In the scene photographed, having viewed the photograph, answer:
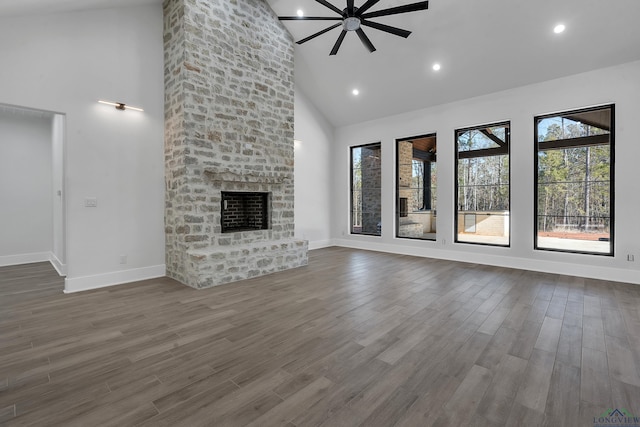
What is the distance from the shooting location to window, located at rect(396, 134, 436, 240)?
6.61 meters

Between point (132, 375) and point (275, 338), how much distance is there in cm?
104

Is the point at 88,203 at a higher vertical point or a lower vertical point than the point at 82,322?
higher

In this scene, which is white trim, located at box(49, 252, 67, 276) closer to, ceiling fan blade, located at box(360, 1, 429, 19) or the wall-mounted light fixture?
the wall-mounted light fixture

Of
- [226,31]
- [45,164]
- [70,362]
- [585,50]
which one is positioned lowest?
[70,362]

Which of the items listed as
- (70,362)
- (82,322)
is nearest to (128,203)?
(82,322)

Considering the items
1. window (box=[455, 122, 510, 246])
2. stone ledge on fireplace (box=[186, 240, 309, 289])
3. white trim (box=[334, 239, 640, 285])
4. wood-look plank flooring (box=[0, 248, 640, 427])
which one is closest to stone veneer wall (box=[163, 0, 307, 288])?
stone ledge on fireplace (box=[186, 240, 309, 289])

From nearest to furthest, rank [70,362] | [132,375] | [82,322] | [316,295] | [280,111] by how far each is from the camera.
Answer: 1. [132,375]
2. [70,362]
3. [82,322]
4. [316,295]
5. [280,111]

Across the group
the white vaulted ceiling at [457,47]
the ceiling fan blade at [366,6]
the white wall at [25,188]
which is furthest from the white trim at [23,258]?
the ceiling fan blade at [366,6]

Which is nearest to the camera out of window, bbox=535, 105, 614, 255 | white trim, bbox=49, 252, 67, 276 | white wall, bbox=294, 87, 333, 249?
window, bbox=535, 105, 614, 255

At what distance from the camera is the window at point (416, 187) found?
21.7 ft

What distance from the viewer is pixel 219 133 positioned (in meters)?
4.67

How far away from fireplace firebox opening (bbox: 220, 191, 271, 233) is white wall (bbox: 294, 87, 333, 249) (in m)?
1.66

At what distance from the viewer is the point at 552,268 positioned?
4953 mm

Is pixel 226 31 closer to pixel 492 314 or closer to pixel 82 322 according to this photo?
pixel 82 322
